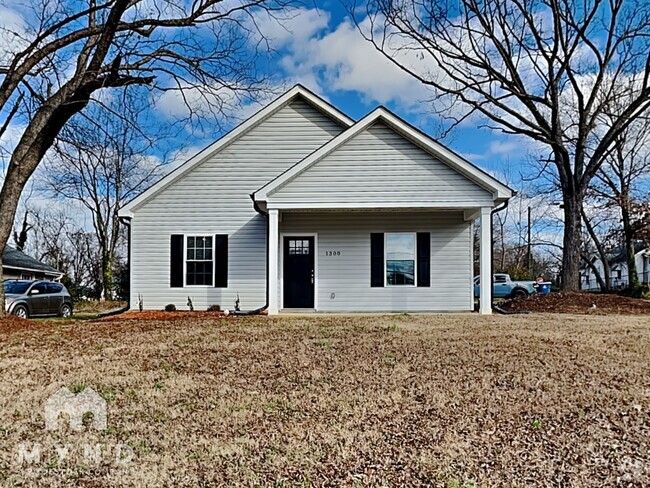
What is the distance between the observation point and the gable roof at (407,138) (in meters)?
12.3

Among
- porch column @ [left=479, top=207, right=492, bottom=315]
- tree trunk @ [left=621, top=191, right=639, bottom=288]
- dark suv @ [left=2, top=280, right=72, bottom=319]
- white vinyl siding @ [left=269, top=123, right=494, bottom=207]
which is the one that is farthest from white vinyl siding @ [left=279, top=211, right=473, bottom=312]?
tree trunk @ [left=621, top=191, right=639, bottom=288]

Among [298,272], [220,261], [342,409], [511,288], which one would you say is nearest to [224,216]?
A: [220,261]

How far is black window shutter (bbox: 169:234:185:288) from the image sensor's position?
48.1 ft

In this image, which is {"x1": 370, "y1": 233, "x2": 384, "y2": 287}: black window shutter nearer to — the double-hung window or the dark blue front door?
the double-hung window

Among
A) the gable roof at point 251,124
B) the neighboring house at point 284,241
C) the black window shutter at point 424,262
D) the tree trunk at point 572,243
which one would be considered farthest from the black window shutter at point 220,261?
the tree trunk at point 572,243

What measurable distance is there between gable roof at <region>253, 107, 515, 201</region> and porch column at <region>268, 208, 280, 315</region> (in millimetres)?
502

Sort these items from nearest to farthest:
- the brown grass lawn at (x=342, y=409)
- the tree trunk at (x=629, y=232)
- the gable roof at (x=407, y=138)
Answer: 1. the brown grass lawn at (x=342, y=409)
2. the gable roof at (x=407, y=138)
3. the tree trunk at (x=629, y=232)

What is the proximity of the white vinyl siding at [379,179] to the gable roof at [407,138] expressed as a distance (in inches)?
4.3

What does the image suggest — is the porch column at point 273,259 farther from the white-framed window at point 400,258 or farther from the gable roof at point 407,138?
the white-framed window at point 400,258

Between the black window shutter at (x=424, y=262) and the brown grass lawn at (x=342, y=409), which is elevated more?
the black window shutter at (x=424, y=262)

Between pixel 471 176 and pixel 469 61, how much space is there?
8949 mm

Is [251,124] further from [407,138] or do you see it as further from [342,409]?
[342,409]

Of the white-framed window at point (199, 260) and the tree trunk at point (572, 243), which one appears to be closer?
the white-framed window at point (199, 260)

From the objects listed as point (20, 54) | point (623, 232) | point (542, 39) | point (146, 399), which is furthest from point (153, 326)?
point (623, 232)
